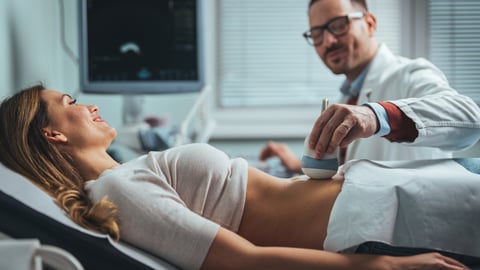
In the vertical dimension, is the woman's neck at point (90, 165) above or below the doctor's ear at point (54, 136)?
below

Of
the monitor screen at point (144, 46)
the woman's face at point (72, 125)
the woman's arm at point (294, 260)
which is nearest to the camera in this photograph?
the woman's arm at point (294, 260)

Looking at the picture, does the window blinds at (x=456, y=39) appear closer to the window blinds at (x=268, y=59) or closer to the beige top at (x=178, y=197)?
the window blinds at (x=268, y=59)

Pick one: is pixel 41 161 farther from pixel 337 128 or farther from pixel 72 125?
pixel 337 128

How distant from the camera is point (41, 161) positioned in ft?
4.07

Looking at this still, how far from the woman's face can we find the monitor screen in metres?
0.95

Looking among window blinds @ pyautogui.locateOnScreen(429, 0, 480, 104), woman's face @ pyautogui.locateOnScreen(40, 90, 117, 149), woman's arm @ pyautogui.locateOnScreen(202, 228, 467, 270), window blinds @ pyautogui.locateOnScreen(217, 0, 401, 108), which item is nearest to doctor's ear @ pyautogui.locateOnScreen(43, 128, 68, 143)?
woman's face @ pyautogui.locateOnScreen(40, 90, 117, 149)

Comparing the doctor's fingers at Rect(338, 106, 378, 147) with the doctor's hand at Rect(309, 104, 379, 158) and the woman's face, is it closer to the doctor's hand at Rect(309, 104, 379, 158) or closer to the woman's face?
the doctor's hand at Rect(309, 104, 379, 158)

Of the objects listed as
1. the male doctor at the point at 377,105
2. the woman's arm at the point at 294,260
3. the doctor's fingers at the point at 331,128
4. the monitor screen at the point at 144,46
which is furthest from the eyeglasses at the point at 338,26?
the woman's arm at the point at 294,260

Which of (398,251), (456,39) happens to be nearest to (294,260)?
(398,251)

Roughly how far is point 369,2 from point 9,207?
246 cm

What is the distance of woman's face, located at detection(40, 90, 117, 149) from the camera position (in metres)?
1.33

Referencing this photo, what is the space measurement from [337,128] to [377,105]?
16 cm

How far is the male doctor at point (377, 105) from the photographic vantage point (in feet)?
4.16

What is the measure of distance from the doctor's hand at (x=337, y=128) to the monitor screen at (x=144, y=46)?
1235mm
